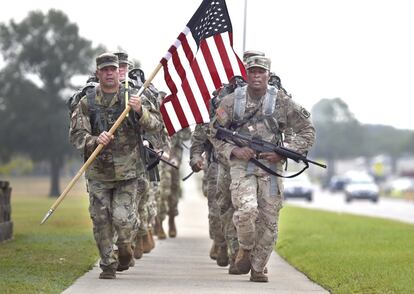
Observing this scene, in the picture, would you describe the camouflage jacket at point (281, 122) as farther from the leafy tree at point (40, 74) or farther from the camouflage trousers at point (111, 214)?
the leafy tree at point (40, 74)

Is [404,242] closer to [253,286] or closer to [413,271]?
[413,271]

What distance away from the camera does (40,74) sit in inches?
2813

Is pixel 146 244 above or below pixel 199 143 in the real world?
below

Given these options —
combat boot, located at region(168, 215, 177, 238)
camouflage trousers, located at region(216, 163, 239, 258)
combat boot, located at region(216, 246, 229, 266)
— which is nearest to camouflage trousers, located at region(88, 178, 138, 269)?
camouflage trousers, located at region(216, 163, 239, 258)

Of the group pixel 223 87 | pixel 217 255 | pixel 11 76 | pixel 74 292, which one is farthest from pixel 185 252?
pixel 11 76

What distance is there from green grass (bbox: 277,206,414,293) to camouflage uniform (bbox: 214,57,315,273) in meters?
0.75

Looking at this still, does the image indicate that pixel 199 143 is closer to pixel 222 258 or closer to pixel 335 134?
pixel 222 258

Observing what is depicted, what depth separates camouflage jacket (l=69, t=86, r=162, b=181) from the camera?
13258 millimetres

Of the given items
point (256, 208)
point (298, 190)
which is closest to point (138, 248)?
point (256, 208)

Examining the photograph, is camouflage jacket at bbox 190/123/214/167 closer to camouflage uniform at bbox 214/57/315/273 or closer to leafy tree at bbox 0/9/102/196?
camouflage uniform at bbox 214/57/315/273

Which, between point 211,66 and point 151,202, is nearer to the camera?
point 211,66

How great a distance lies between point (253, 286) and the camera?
1287 cm

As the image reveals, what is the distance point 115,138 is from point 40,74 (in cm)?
5868

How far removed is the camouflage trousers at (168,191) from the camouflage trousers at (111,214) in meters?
8.14
